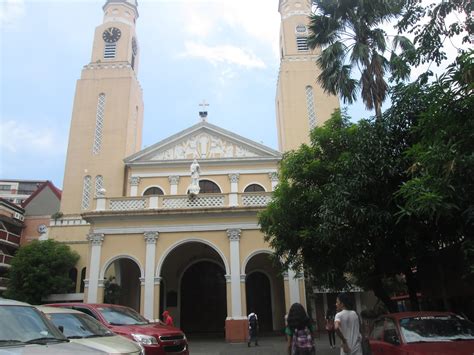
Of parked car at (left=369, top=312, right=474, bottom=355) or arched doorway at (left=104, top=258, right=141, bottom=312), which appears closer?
parked car at (left=369, top=312, right=474, bottom=355)

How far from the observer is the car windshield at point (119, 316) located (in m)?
8.35

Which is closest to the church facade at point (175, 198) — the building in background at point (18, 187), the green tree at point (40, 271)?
the green tree at point (40, 271)

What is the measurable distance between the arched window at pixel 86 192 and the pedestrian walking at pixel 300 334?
65.1 feet

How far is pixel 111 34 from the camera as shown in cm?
→ 2823

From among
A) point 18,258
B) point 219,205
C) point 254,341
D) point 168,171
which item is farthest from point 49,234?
point 254,341

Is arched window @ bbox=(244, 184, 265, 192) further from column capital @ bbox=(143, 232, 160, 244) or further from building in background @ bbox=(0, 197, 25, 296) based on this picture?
building in background @ bbox=(0, 197, 25, 296)

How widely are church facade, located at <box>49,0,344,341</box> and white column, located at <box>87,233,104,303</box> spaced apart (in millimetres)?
41

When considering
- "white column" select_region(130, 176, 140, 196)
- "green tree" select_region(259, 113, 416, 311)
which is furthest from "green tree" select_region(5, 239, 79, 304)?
"green tree" select_region(259, 113, 416, 311)

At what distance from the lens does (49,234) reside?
2353 cm

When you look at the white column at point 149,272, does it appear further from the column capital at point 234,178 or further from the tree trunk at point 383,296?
the tree trunk at point 383,296

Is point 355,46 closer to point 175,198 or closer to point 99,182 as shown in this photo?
point 175,198

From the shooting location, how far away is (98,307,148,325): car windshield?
27.4ft

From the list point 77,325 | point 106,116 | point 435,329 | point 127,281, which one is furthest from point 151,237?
point 435,329

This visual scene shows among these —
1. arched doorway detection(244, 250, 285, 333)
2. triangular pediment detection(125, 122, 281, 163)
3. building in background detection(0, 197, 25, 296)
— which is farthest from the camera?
building in background detection(0, 197, 25, 296)
